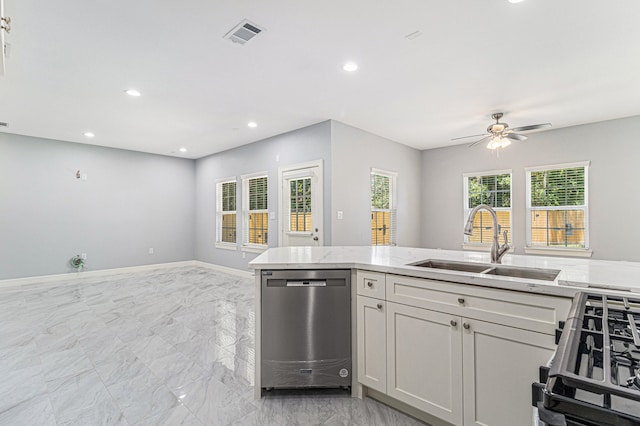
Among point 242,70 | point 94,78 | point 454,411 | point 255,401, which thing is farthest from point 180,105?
point 454,411

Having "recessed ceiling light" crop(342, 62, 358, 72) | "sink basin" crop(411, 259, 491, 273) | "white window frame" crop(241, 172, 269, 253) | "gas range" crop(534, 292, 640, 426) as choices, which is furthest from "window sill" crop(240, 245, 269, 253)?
"gas range" crop(534, 292, 640, 426)

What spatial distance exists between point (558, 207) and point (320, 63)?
490cm

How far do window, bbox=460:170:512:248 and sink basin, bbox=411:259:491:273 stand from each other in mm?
4276

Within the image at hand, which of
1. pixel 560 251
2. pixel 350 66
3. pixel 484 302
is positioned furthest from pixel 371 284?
pixel 560 251

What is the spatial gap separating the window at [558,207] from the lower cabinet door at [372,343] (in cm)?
496

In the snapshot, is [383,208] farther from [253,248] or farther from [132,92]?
[132,92]

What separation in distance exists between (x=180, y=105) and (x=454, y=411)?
447cm

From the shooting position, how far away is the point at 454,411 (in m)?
1.65

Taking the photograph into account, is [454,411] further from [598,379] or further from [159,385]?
[159,385]

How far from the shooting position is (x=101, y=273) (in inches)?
254

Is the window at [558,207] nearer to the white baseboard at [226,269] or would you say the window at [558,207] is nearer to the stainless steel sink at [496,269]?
the stainless steel sink at [496,269]

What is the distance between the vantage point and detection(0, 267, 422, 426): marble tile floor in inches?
76.3

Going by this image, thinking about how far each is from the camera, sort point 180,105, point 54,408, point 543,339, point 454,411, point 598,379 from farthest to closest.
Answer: point 180,105 → point 54,408 → point 454,411 → point 543,339 → point 598,379

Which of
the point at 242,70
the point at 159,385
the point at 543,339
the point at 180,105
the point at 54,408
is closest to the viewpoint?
the point at 543,339
